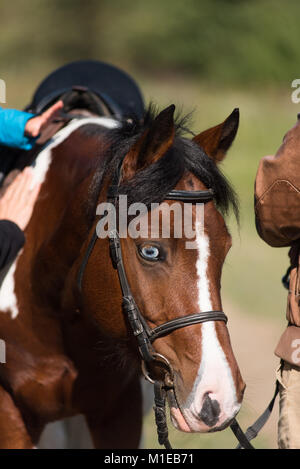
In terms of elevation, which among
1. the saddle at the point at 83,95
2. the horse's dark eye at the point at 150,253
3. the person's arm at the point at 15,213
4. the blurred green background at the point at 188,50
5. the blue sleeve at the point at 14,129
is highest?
the blurred green background at the point at 188,50

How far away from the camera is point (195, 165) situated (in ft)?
5.99

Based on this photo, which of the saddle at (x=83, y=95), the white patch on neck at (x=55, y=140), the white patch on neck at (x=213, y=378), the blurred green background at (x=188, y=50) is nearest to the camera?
the white patch on neck at (x=213, y=378)

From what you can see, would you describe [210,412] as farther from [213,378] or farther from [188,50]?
[188,50]

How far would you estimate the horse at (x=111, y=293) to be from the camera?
5.51 ft

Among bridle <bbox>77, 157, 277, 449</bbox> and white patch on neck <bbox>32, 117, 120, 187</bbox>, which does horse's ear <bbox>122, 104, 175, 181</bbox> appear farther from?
white patch on neck <bbox>32, 117, 120, 187</bbox>

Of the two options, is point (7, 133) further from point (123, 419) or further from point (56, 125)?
point (123, 419)

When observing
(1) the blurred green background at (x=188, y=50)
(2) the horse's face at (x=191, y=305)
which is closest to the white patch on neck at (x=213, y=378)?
(2) the horse's face at (x=191, y=305)

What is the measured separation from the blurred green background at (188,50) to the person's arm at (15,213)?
30.1 ft

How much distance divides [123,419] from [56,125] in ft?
3.81

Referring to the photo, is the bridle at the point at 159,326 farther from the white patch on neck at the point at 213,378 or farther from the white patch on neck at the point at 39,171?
the white patch on neck at the point at 39,171

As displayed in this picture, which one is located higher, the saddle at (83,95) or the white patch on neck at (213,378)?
the saddle at (83,95)

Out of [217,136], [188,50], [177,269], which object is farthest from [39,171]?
[188,50]
